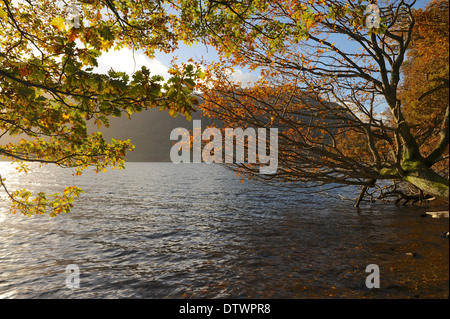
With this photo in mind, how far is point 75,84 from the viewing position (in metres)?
5.43

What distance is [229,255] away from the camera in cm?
1441

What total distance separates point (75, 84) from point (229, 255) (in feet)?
38.5

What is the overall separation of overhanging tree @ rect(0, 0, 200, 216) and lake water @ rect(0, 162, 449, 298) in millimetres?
4485

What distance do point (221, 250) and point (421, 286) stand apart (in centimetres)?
938

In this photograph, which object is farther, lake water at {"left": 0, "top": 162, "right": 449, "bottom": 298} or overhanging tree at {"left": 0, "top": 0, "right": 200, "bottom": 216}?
lake water at {"left": 0, "top": 162, "right": 449, "bottom": 298}

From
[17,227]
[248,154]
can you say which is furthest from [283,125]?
[17,227]

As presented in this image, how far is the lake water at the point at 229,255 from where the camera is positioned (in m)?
10.5

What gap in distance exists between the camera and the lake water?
10.5m

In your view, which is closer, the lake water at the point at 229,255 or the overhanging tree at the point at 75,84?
Result: the overhanging tree at the point at 75,84

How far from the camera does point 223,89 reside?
1253 cm

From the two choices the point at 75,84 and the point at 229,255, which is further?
the point at 229,255

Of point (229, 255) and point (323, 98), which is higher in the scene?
point (323, 98)

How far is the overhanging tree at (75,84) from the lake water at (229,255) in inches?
177

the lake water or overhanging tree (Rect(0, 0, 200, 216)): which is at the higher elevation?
overhanging tree (Rect(0, 0, 200, 216))
